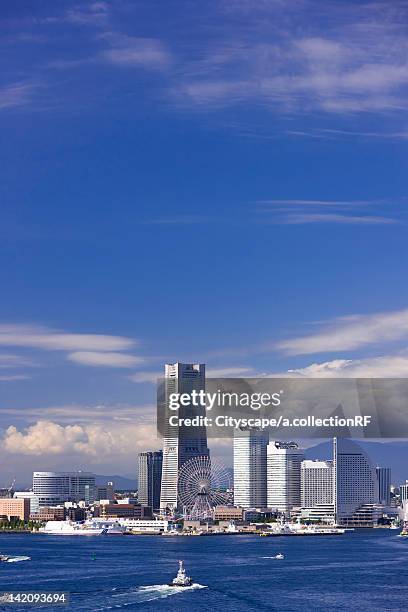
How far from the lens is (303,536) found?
163ft

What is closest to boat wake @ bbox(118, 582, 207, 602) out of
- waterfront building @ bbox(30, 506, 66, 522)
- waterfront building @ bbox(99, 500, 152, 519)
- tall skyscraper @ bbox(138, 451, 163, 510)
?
waterfront building @ bbox(99, 500, 152, 519)

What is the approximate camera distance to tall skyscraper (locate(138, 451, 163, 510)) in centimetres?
7428

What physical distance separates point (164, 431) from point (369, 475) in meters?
13.5

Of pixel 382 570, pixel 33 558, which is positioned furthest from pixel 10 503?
pixel 382 570

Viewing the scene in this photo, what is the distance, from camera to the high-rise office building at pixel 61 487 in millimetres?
75500

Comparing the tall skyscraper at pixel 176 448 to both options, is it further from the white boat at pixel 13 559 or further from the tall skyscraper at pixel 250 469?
the white boat at pixel 13 559

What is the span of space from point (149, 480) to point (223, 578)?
53.0 metres

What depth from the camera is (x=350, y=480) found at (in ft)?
224

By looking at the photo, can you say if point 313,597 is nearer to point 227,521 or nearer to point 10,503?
point 227,521

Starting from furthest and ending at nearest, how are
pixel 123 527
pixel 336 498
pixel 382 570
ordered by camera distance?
pixel 336 498 → pixel 123 527 → pixel 382 570

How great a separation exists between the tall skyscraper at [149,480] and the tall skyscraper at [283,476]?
779 centimetres

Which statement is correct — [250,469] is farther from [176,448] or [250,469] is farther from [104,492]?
[104,492]

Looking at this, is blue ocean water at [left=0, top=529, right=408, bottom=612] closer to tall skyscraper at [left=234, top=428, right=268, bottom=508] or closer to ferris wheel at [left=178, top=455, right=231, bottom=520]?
ferris wheel at [left=178, top=455, right=231, bottom=520]

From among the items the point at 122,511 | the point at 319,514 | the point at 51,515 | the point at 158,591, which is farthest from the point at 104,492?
the point at 158,591
